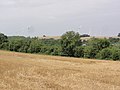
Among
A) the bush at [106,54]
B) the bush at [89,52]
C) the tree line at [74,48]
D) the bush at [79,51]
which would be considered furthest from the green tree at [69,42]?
the bush at [106,54]

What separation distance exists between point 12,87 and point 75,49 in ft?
208

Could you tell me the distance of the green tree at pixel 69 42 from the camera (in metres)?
83.6

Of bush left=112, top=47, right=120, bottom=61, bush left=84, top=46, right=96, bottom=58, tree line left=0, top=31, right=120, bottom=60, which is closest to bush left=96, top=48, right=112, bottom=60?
tree line left=0, top=31, right=120, bottom=60

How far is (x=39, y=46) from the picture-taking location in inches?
3524

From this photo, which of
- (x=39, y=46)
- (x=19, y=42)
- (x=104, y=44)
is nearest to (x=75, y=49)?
(x=104, y=44)

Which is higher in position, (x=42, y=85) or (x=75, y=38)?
Answer: (x=75, y=38)

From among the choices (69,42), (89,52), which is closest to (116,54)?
(89,52)

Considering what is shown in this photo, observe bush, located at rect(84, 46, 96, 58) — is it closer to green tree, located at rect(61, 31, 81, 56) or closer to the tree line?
the tree line

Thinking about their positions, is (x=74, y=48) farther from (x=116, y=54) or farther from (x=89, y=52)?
(x=116, y=54)

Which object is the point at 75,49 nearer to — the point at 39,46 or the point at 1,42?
the point at 39,46

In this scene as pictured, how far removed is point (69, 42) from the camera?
283 ft

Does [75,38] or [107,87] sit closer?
[107,87]

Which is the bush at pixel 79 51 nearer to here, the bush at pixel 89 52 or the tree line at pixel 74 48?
the tree line at pixel 74 48

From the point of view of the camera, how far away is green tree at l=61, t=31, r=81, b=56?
274ft
